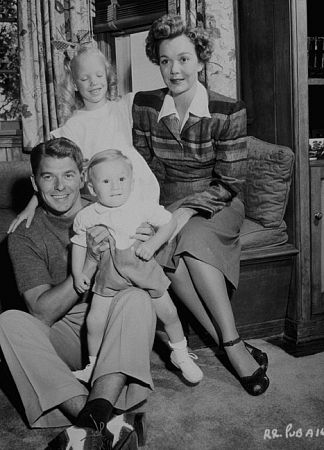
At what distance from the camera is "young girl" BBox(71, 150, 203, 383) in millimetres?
2076

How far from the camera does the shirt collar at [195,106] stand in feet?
8.76

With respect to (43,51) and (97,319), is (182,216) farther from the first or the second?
(43,51)

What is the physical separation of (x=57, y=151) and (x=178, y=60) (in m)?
0.68

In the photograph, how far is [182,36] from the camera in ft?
8.25

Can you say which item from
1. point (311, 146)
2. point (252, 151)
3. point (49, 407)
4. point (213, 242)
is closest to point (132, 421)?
point (49, 407)

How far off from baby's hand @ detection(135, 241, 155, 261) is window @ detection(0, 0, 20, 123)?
2349 mm

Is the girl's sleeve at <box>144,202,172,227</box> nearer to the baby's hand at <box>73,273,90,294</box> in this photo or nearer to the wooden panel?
the baby's hand at <box>73,273,90,294</box>

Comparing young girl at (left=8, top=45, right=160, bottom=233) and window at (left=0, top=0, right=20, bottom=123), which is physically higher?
window at (left=0, top=0, right=20, bottom=123)

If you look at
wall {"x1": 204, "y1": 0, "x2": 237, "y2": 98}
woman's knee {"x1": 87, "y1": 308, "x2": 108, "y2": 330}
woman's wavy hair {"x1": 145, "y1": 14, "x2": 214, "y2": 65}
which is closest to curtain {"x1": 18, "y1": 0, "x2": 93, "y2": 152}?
wall {"x1": 204, "y1": 0, "x2": 237, "y2": 98}

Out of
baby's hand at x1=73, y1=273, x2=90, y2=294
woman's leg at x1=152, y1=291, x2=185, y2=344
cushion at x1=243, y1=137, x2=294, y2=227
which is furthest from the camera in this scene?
cushion at x1=243, y1=137, x2=294, y2=227

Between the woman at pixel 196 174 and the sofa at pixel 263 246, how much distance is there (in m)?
0.30

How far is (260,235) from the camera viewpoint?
3.10 meters

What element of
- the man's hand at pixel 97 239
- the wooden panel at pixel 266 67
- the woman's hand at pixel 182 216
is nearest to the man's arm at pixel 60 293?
the man's hand at pixel 97 239

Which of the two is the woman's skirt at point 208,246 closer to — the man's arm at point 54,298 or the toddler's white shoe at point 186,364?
the toddler's white shoe at point 186,364
